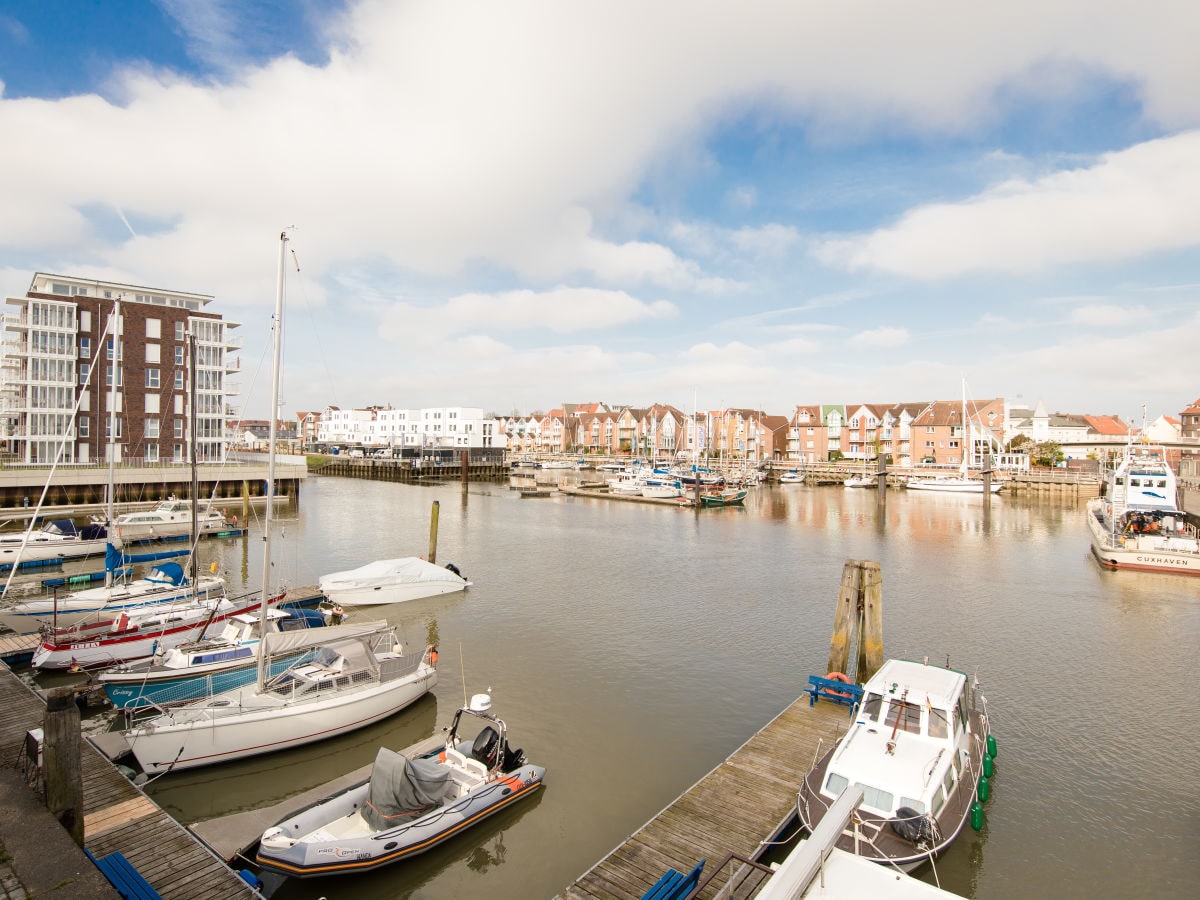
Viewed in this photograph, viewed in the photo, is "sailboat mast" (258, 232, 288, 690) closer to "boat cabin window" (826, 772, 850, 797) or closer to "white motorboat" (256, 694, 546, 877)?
"white motorboat" (256, 694, 546, 877)

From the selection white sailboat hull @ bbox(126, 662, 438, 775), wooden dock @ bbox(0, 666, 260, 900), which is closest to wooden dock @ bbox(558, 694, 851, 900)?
wooden dock @ bbox(0, 666, 260, 900)

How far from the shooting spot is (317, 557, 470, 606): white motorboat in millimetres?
26656

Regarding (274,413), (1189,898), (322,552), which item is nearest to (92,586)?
(322,552)

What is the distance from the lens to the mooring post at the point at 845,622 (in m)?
16.7

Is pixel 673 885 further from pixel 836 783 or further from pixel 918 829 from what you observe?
pixel 918 829

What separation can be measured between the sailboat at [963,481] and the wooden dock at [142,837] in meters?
80.7

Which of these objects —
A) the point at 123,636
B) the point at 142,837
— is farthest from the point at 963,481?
the point at 142,837

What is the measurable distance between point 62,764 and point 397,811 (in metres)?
4.80

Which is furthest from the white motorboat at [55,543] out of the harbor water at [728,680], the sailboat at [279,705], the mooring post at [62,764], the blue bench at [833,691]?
the blue bench at [833,691]

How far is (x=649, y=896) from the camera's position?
338 inches

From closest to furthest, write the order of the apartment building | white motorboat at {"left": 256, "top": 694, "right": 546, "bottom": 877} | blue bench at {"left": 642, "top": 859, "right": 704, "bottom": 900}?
blue bench at {"left": 642, "top": 859, "right": 704, "bottom": 900}
white motorboat at {"left": 256, "top": 694, "right": 546, "bottom": 877}
the apartment building

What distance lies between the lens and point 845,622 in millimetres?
16781

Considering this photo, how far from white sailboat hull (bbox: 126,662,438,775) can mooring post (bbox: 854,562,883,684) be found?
12.3 metres

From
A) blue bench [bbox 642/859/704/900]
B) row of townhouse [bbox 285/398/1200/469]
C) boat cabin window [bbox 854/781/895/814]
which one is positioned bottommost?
blue bench [bbox 642/859/704/900]
